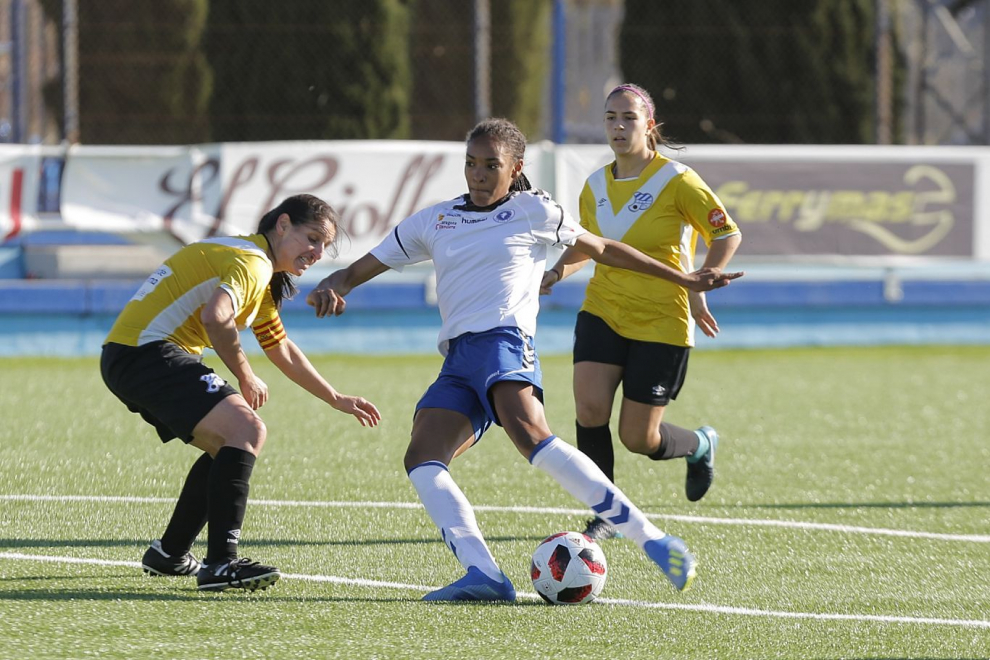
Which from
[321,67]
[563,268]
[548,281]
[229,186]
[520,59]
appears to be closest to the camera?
[548,281]

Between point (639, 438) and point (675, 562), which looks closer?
point (675, 562)

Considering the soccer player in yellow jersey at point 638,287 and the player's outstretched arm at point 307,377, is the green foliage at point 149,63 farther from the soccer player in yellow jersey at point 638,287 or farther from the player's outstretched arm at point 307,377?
the player's outstretched arm at point 307,377

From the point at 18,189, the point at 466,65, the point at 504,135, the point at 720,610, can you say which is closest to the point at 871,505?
the point at 720,610

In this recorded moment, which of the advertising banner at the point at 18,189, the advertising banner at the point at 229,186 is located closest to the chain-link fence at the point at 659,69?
the advertising banner at the point at 229,186

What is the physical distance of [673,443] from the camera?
6730 mm

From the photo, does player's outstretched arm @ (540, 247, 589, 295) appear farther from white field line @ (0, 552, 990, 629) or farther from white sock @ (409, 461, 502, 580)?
white field line @ (0, 552, 990, 629)

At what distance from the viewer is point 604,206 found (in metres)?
6.47

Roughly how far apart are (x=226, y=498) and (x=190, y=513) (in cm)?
28

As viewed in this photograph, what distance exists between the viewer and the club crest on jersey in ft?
20.9

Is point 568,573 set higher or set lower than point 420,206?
lower

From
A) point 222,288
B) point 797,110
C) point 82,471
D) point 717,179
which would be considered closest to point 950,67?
point 797,110

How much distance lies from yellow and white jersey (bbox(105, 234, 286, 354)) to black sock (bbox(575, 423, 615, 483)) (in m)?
1.70

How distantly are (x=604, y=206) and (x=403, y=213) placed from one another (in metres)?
6.69

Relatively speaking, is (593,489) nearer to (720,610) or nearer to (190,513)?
(720,610)
